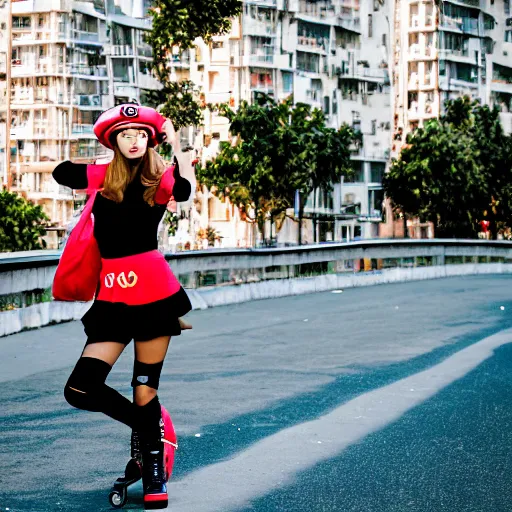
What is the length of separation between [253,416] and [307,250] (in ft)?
54.8

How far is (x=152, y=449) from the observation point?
6.28 m

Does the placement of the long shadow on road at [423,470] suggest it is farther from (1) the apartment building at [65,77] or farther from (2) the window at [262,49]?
(2) the window at [262,49]

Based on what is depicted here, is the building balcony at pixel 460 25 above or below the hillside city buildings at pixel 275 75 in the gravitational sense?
above

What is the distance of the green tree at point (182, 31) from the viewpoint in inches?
2943

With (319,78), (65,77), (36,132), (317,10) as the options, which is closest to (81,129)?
(36,132)

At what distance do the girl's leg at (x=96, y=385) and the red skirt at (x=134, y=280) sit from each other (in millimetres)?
207

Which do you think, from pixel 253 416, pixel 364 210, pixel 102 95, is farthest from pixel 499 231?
pixel 253 416

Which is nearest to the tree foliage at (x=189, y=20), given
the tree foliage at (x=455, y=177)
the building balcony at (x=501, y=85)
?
the tree foliage at (x=455, y=177)

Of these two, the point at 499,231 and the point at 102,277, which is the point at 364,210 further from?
the point at 102,277

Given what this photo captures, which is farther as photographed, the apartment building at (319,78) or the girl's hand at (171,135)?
the apartment building at (319,78)

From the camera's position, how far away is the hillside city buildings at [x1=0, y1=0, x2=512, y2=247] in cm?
9388

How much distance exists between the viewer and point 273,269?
24.3 metres

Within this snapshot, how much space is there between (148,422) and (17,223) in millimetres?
77457

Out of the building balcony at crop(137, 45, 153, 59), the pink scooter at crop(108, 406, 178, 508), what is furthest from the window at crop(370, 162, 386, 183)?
the pink scooter at crop(108, 406, 178, 508)
